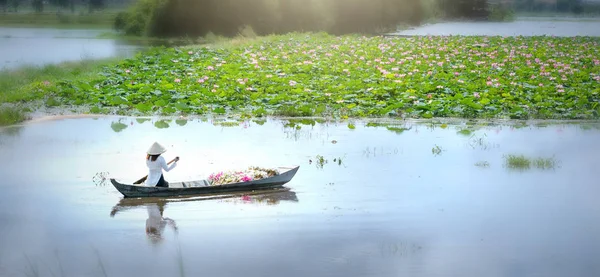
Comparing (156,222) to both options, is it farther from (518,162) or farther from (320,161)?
(518,162)

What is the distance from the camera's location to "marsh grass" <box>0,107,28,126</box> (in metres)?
14.3

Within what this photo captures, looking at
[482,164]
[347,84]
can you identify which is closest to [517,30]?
[347,84]

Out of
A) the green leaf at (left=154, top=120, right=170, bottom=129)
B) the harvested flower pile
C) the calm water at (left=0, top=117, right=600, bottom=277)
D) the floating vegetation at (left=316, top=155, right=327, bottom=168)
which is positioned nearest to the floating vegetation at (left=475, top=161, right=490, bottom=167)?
the calm water at (left=0, top=117, right=600, bottom=277)

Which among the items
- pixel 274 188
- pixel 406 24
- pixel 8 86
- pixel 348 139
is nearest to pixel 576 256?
pixel 274 188

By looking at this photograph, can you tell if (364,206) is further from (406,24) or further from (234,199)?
(406,24)

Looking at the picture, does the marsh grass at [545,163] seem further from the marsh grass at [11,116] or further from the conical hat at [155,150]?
Result: the marsh grass at [11,116]

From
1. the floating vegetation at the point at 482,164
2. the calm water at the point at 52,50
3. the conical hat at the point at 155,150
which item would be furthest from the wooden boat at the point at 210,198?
the calm water at the point at 52,50

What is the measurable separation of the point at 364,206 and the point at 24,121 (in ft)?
23.8

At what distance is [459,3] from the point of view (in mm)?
62312

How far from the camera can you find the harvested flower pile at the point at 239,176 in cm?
977

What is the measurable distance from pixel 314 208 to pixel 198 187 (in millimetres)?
1224

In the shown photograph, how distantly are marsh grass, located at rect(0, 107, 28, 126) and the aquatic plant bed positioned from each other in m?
1.08

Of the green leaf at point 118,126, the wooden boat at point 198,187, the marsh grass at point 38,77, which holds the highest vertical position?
the marsh grass at point 38,77

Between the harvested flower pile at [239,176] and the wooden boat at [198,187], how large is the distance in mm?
51
